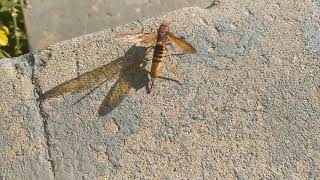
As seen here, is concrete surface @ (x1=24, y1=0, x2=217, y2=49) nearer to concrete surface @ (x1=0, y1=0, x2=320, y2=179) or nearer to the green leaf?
the green leaf

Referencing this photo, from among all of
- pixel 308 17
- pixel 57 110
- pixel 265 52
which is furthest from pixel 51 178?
pixel 308 17

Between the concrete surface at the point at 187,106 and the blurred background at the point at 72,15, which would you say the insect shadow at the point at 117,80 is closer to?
the concrete surface at the point at 187,106

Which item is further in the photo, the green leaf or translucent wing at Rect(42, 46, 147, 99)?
the green leaf

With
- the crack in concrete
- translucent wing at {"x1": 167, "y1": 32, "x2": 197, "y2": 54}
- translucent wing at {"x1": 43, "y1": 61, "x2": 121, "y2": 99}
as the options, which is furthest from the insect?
the crack in concrete

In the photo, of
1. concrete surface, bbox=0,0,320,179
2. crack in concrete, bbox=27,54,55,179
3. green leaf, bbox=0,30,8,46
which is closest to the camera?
concrete surface, bbox=0,0,320,179

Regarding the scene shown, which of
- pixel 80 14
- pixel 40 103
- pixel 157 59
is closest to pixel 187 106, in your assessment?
pixel 157 59

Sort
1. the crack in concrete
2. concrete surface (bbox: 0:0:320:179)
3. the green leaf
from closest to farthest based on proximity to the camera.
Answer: concrete surface (bbox: 0:0:320:179) → the crack in concrete → the green leaf

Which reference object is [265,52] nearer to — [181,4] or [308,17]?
[308,17]
